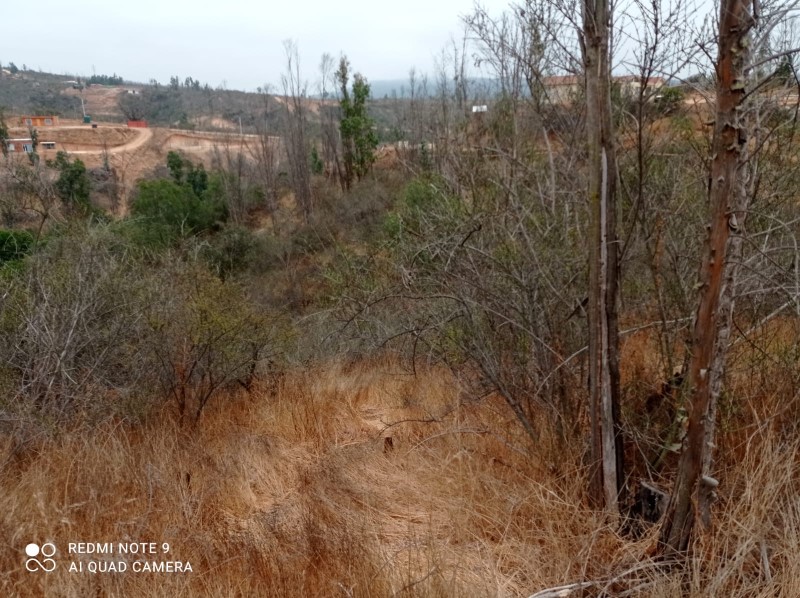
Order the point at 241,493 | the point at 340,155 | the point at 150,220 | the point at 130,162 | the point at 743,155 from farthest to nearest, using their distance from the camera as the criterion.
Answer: the point at 130,162 < the point at 340,155 < the point at 150,220 < the point at 241,493 < the point at 743,155

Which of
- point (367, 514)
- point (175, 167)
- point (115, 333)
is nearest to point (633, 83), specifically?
point (367, 514)

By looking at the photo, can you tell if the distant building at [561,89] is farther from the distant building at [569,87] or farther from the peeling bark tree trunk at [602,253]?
the peeling bark tree trunk at [602,253]

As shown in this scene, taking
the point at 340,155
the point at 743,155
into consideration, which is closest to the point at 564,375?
the point at 743,155

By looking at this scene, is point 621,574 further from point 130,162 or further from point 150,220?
point 130,162

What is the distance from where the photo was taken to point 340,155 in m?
29.4

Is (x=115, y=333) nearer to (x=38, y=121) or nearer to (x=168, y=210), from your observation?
(x=168, y=210)

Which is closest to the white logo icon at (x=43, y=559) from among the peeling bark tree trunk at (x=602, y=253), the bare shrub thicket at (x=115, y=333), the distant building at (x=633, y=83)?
the bare shrub thicket at (x=115, y=333)

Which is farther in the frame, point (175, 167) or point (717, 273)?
point (175, 167)

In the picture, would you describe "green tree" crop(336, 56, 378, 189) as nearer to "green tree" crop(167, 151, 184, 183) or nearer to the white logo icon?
"green tree" crop(167, 151, 184, 183)

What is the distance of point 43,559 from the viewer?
2.26m

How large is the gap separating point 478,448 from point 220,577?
5.30 feet

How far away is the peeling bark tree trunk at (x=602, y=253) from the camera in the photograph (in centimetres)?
211

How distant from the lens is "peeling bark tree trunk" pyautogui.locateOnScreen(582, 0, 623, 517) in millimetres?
2105

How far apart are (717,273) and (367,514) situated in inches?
78.3
